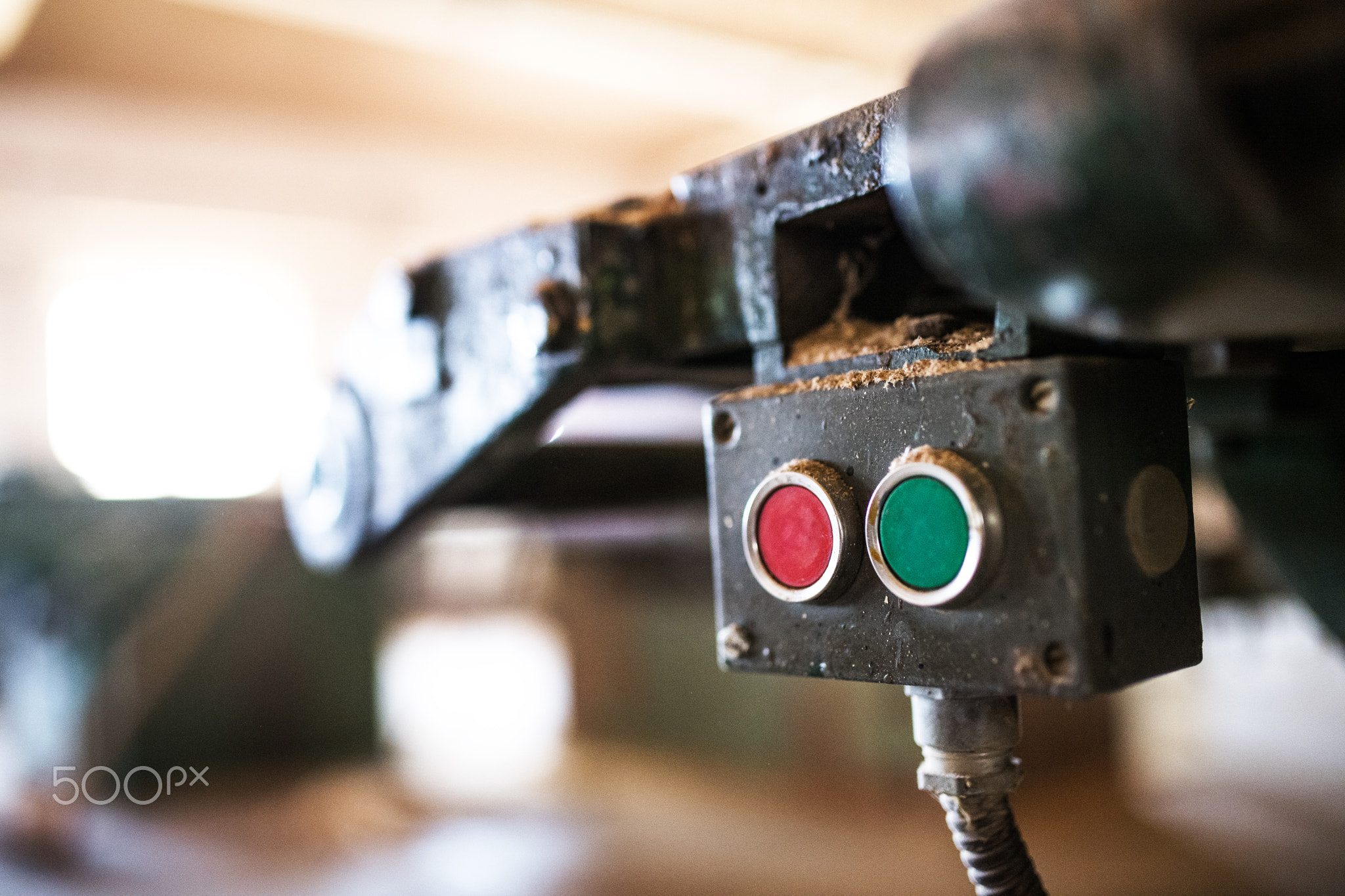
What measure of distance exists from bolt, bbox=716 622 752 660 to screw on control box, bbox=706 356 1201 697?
38 mm

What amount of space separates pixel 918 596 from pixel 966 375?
10 cm

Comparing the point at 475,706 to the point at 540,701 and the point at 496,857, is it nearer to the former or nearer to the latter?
the point at 540,701

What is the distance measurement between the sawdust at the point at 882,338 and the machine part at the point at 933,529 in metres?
0.06

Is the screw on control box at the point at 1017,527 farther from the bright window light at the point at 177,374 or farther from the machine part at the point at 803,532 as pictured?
the bright window light at the point at 177,374

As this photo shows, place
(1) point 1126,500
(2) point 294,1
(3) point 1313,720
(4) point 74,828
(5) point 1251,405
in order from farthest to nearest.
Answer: (2) point 294,1 → (3) point 1313,720 → (4) point 74,828 → (5) point 1251,405 → (1) point 1126,500

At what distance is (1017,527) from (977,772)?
15 cm

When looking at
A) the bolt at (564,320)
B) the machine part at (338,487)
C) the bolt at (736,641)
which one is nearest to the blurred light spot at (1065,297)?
the bolt at (736,641)

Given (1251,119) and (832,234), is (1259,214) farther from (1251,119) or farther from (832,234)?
(832,234)

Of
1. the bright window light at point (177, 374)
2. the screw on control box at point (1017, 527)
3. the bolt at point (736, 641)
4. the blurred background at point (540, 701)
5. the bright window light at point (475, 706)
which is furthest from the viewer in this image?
the bright window light at point (177, 374)

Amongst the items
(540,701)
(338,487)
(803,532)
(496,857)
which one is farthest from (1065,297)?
(540,701)

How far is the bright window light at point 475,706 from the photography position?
2.38 m

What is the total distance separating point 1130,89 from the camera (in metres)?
0.29

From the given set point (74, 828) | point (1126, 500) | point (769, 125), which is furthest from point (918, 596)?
point (769, 125)

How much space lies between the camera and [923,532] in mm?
440
